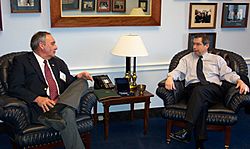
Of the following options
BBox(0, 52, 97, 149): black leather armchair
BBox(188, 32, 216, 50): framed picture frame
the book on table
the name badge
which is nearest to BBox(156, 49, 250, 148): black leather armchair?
the book on table

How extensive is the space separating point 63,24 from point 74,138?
147 cm

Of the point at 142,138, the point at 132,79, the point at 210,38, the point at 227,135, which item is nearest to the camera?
the point at 227,135

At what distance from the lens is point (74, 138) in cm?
272

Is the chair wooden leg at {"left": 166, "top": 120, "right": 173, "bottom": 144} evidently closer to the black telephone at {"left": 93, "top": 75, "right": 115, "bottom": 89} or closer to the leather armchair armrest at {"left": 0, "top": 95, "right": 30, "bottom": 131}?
the black telephone at {"left": 93, "top": 75, "right": 115, "bottom": 89}

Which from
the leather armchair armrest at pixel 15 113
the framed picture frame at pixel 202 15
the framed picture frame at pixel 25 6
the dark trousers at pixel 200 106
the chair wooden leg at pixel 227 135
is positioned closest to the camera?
the leather armchair armrest at pixel 15 113

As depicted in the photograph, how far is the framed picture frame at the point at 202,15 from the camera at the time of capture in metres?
4.14

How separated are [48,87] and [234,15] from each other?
2.74 meters

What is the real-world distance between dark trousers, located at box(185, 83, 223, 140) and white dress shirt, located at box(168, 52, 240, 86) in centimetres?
25

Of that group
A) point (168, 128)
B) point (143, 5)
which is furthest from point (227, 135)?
point (143, 5)

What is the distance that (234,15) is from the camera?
4.34 metres

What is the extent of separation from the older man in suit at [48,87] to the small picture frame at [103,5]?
3.00ft

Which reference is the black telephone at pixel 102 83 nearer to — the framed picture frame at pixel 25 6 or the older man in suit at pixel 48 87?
the older man in suit at pixel 48 87

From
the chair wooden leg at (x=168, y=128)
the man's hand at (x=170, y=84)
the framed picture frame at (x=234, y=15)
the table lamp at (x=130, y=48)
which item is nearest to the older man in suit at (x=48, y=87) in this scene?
the table lamp at (x=130, y=48)

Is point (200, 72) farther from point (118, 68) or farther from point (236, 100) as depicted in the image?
point (118, 68)
